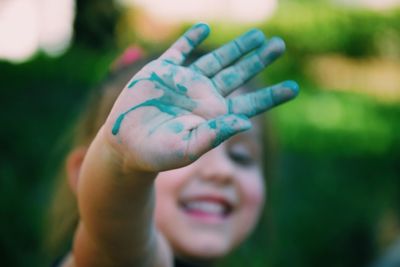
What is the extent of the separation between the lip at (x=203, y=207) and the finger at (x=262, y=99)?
0.74m

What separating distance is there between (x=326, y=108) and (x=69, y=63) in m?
2.15

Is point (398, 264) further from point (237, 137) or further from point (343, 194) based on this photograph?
point (237, 137)

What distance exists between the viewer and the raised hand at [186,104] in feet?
4.32

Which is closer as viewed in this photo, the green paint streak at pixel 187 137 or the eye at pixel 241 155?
the green paint streak at pixel 187 137

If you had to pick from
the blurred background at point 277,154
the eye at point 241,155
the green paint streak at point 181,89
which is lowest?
the blurred background at point 277,154

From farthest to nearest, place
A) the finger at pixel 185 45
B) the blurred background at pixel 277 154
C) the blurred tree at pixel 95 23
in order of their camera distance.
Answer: the blurred tree at pixel 95 23 < the blurred background at pixel 277 154 < the finger at pixel 185 45

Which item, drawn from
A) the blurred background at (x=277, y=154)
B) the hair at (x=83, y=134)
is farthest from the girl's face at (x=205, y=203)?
the blurred background at (x=277, y=154)

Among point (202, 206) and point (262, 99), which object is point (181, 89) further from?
point (202, 206)

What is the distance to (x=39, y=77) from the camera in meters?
4.40

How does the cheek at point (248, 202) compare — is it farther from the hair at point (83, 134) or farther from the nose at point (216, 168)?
the hair at point (83, 134)

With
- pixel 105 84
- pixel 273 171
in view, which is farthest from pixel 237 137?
pixel 273 171

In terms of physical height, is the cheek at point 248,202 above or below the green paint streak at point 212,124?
below

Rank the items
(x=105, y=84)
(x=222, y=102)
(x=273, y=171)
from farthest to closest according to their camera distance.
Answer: (x=273, y=171)
(x=105, y=84)
(x=222, y=102)

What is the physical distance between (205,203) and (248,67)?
68cm
